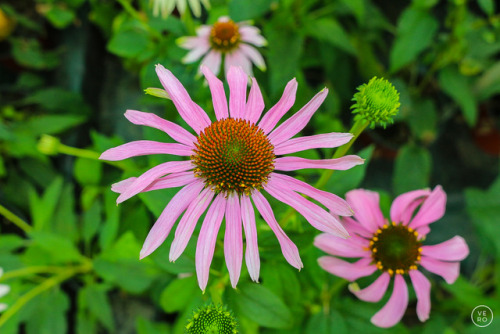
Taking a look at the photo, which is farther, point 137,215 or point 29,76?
point 29,76

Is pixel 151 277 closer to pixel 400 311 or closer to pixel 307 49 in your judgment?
pixel 400 311

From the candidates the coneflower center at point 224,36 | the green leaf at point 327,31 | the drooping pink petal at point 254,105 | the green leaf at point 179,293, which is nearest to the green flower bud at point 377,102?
the drooping pink petal at point 254,105

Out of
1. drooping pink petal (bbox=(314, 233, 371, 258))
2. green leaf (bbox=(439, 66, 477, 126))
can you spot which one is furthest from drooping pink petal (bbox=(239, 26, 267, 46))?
green leaf (bbox=(439, 66, 477, 126))

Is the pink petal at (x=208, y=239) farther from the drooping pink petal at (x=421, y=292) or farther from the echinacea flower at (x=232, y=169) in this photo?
the drooping pink petal at (x=421, y=292)

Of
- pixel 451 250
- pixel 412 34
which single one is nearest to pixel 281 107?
pixel 451 250

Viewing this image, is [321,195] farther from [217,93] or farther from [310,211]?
[217,93]

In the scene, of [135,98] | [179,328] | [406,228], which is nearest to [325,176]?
[406,228]
